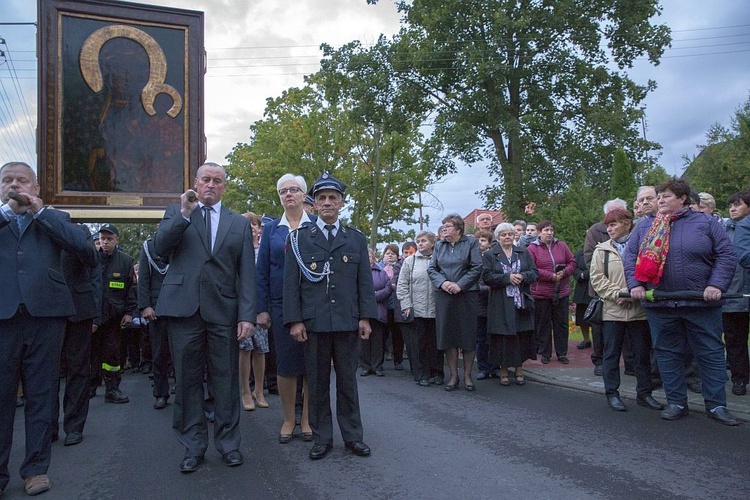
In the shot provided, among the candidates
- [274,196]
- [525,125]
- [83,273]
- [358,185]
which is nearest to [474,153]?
[525,125]

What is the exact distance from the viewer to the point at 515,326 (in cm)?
781

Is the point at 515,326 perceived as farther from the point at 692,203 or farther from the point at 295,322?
the point at 295,322

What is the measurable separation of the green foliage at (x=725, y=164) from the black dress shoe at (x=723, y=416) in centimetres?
2078

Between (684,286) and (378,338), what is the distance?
4.83 metres

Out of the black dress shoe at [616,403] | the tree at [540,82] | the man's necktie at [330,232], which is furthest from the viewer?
the tree at [540,82]

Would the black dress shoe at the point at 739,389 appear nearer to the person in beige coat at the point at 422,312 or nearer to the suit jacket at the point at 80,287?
the person in beige coat at the point at 422,312

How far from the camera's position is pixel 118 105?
1043 cm

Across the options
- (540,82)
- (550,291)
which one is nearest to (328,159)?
(540,82)

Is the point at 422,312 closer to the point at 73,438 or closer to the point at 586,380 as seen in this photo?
the point at 586,380

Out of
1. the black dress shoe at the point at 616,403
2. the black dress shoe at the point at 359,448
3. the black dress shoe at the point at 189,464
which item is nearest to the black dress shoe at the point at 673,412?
the black dress shoe at the point at 616,403

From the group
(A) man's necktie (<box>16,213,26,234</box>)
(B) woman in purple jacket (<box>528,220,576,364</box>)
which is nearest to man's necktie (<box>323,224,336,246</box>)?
(A) man's necktie (<box>16,213,26,234</box>)

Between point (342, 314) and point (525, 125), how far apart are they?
63.0 feet

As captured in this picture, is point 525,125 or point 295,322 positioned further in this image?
point 525,125

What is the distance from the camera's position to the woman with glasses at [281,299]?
17.1ft
